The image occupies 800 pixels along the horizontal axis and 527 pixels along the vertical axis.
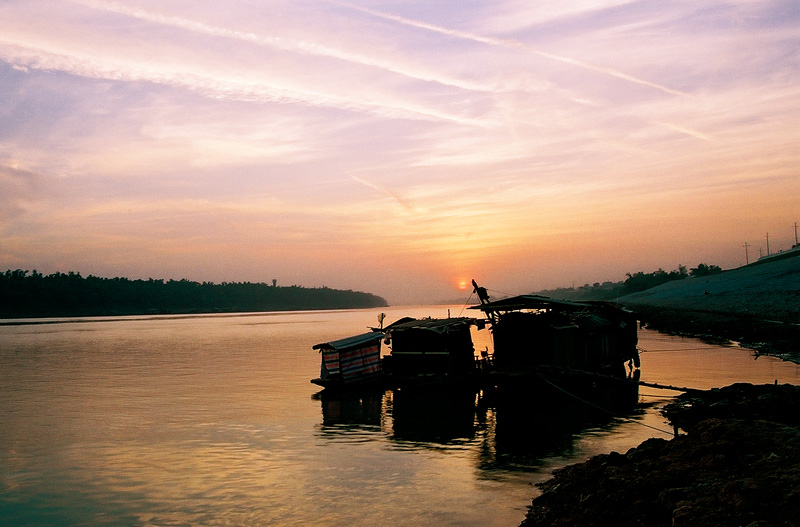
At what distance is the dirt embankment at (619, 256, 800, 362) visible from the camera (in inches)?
2167

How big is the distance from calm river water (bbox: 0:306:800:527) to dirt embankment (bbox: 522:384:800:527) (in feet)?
5.26

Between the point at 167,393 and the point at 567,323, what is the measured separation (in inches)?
947

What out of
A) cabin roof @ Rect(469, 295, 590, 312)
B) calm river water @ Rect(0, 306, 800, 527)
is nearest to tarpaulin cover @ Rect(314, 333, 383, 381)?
calm river water @ Rect(0, 306, 800, 527)

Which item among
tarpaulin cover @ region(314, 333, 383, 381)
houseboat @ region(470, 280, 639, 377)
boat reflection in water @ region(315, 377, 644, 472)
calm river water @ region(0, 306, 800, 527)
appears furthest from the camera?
tarpaulin cover @ region(314, 333, 383, 381)

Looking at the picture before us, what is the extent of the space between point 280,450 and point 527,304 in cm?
1573

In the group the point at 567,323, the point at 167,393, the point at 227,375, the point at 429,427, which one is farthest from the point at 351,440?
the point at 227,375

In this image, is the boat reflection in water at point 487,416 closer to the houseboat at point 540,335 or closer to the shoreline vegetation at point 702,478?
the houseboat at point 540,335

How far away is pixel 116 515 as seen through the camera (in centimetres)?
1544

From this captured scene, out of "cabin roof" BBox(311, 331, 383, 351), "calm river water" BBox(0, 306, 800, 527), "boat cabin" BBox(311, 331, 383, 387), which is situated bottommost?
"calm river water" BBox(0, 306, 800, 527)

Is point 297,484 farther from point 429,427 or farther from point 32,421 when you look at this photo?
point 32,421

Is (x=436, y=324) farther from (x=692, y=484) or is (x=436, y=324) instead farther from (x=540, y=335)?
(x=692, y=484)

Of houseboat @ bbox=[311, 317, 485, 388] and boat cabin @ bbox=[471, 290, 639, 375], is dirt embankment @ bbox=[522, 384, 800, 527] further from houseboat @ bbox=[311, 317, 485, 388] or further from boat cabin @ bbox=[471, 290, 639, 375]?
houseboat @ bbox=[311, 317, 485, 388]

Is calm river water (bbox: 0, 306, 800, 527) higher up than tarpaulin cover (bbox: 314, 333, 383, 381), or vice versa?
tarpaulin cover (bbox: 314, 333, 383, 381)

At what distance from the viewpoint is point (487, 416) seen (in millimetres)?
28031
